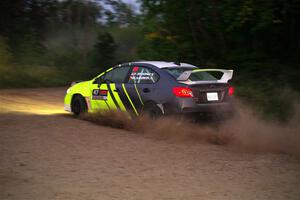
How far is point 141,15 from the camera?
65.0ft

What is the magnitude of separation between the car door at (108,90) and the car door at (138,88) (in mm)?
173

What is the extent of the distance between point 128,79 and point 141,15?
8752 mm

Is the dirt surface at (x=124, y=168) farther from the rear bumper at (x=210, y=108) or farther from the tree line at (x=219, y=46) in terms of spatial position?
the tree line at (x=219, y=46)

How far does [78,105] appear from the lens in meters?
12.8

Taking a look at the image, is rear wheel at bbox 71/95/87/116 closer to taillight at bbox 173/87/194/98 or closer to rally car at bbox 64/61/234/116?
rally car at bbox 64/61/234/116

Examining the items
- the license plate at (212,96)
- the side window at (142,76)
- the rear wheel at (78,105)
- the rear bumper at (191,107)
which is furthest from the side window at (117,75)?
the license plate at (212,96)

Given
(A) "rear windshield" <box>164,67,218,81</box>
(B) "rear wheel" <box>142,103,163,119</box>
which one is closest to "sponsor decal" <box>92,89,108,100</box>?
(B) "rear wheel" <box>142,103,163,119</box>

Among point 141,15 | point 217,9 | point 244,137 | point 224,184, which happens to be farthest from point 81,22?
point 224,184

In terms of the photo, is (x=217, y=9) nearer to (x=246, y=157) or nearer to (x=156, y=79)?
(x=156, y=79)

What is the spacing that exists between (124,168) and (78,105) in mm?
5400

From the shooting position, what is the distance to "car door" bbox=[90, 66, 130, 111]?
11.7 metres

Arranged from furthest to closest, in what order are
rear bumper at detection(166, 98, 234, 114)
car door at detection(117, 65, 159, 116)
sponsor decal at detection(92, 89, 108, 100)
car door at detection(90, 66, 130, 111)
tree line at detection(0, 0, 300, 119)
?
tree line at detection(0, 0, 300, 119)
sponsor decal at detection(92, 89, 108, 100)
car door at detection(90, 66, 130, 111)
car door at detection(117, 65, 159, 116)
rear bumper at detection(166, 98, 234, 114)

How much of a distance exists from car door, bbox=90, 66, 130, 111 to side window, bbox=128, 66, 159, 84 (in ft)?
0.76

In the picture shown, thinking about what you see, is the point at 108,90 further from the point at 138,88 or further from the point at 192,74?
the point at 192,74
